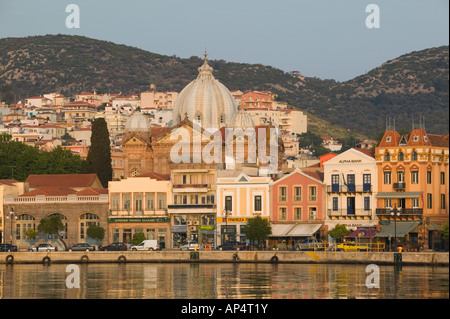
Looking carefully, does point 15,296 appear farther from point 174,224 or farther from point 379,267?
point 174,224

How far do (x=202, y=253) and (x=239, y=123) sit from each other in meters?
35.4

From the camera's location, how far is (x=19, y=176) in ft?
442

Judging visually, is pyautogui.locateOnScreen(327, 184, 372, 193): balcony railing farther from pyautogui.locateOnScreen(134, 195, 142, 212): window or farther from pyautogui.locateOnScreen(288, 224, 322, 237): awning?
pyautogui.locateOnScreen(134, 195, 142, 212): window

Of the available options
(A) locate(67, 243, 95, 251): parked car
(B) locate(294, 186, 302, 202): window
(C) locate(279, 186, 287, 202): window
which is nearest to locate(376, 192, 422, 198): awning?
(B) locate(294, 186, 302, 202): window

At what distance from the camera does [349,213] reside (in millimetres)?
103000

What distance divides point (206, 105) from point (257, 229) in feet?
118

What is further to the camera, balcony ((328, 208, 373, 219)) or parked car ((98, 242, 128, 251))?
parked car ((98, 242, 128, 251))

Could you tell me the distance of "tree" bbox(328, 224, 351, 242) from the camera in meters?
99.9

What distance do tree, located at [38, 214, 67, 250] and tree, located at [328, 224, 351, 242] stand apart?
25.0 meters

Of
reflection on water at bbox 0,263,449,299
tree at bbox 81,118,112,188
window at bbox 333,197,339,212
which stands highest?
tree at bbox 81,118,112,188

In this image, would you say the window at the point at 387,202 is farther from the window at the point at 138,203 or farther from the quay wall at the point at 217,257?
the window at the point at 138,203

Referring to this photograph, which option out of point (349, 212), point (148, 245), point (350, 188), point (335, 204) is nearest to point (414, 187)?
point (350, 188)

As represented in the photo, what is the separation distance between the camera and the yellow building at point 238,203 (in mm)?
106875
